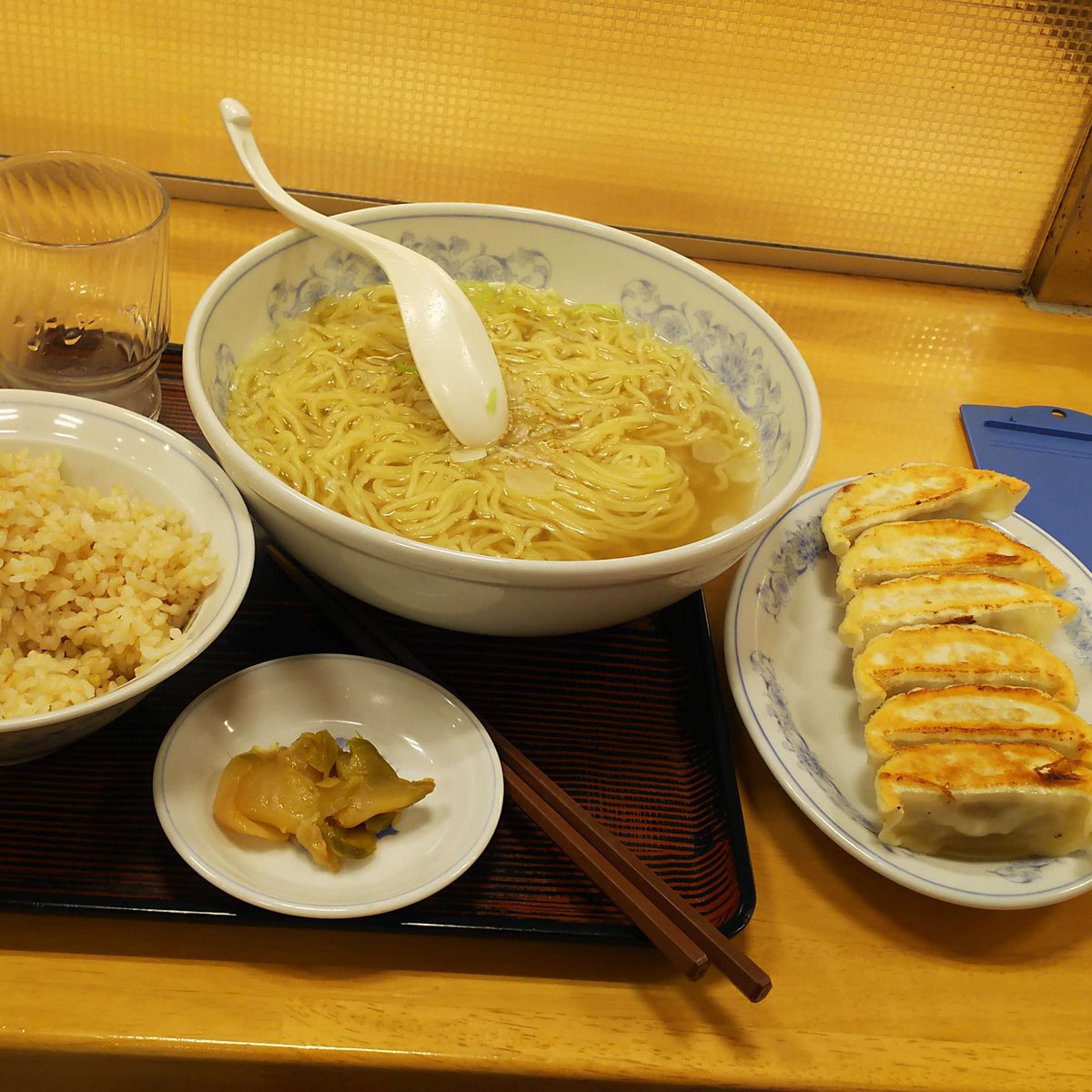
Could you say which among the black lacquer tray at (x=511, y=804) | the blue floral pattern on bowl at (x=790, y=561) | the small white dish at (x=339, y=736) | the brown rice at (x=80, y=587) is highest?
the brown rice at (x=80, y=587)

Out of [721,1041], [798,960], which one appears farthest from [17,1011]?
[798,960]

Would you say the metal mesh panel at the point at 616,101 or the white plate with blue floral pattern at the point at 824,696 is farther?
the metal mesh panel at the point at 616,101

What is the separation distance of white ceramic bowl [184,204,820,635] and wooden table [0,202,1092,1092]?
0.33 metres

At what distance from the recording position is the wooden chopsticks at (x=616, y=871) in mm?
935

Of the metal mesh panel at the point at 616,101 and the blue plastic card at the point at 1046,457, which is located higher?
the metal mesh panel at the point at 616,101

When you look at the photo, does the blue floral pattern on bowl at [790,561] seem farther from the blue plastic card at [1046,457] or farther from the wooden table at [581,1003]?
the blue plastic card at [1046,457]

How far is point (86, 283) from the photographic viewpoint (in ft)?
4.57

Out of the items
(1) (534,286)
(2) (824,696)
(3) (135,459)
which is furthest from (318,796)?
(1) (534,286)

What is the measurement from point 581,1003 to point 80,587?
663 mm

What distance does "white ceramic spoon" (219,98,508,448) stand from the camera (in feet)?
4.62

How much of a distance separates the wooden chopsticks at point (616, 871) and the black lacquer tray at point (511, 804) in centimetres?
5

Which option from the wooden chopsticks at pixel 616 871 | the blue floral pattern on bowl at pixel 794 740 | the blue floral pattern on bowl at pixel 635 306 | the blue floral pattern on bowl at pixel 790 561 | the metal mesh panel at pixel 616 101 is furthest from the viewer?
the metal mesh panel at pixel 616 101

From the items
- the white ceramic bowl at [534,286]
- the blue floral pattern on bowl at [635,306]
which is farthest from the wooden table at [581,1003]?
the blue floral pattern on bowl at [635,306]

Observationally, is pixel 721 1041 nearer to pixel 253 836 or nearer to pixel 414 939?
pixel 414 939
